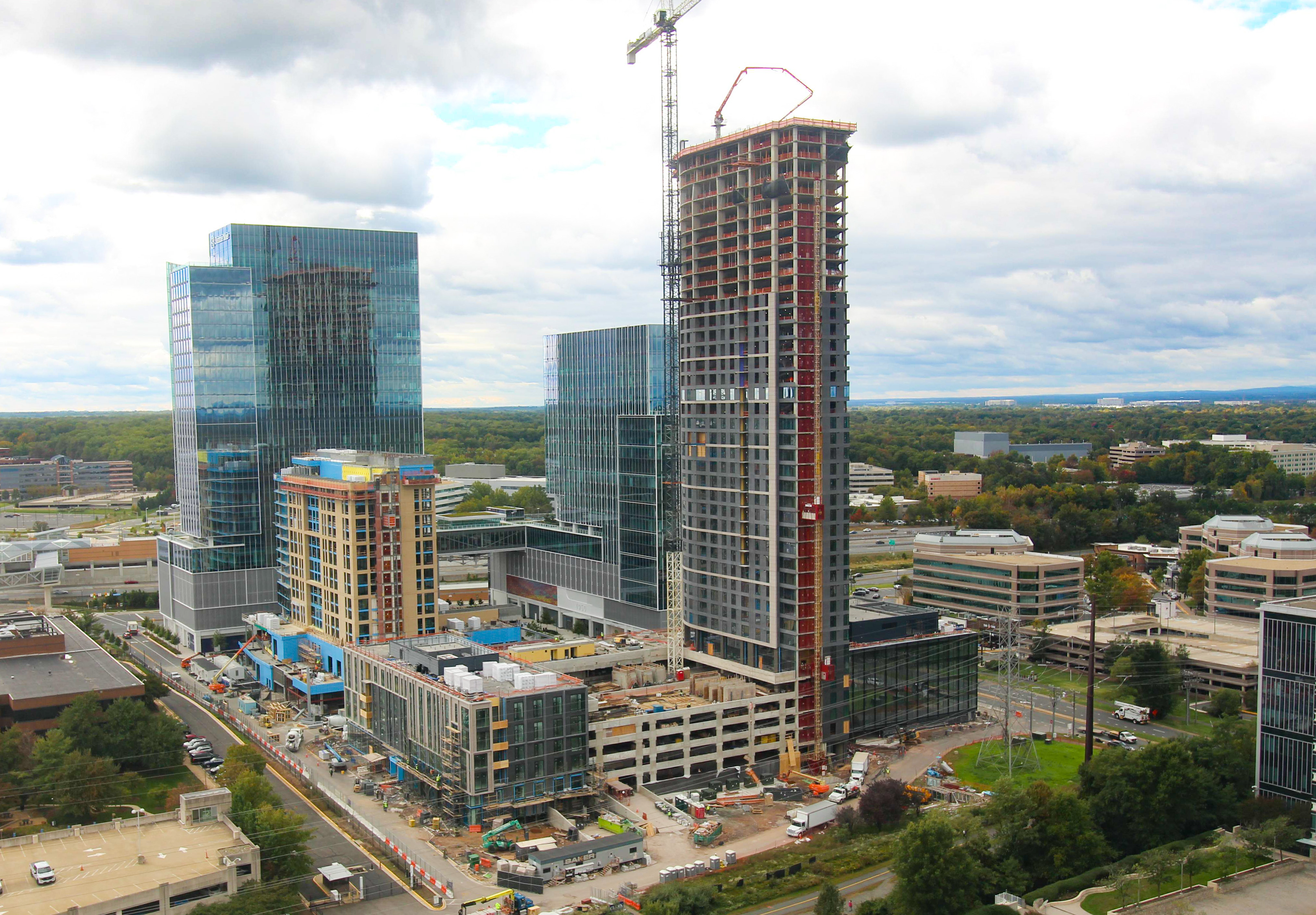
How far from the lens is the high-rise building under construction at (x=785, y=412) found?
273 ft

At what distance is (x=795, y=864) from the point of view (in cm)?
6394

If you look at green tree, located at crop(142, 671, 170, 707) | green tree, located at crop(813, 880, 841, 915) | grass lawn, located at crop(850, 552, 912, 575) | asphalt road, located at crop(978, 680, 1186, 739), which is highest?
green tree, located at crop(142, 671, 170, 707)

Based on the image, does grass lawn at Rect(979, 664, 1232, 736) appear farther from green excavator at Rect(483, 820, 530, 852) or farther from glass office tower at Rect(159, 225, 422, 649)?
glass office tower at Rect(159, 225, 422, 649)

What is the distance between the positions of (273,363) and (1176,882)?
105247 mm

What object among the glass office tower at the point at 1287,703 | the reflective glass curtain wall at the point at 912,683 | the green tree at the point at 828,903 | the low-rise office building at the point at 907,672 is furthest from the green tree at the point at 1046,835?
the low-rise office building at the point at 907,672

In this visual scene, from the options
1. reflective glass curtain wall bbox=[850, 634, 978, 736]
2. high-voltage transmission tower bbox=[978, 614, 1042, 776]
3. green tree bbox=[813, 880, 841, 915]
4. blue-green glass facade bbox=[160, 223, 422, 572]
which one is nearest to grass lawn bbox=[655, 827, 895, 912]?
green tree bbox=[813, 880, 841, 915]

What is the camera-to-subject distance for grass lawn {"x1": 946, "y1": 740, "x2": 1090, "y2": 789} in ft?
260

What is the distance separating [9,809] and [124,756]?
8.71 m

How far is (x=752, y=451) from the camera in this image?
8575 cm

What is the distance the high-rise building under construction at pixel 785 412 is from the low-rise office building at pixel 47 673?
2003 inches

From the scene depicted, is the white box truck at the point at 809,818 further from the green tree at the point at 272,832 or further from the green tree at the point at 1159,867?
the green tree at the point at 272,832

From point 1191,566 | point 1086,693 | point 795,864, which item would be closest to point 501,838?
point 795,864

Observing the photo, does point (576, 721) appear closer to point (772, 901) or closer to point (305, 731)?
point (772, 901)

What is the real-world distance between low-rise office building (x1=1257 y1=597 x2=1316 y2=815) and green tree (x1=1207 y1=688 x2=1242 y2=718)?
72.0 feet
